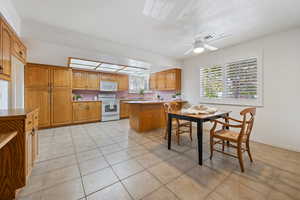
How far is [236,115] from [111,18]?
12.2ft

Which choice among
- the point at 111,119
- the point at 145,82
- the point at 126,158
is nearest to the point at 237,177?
the point at 126,158

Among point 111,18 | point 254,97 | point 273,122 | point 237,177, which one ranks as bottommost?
point 237,177

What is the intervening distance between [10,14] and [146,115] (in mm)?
3192

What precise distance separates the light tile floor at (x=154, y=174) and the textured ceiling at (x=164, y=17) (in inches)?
95.7

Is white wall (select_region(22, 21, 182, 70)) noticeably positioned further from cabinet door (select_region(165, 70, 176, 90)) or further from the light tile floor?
the light tile floor

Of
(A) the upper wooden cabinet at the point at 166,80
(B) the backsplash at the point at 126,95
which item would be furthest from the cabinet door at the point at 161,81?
(B) the backsplash at the point at 126,95

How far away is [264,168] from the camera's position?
1.80 metres

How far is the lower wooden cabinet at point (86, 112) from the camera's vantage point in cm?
433

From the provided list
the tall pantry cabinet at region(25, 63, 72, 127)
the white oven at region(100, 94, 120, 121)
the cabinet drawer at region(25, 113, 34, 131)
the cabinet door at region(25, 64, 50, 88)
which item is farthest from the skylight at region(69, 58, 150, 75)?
the cabinet drawer at region(25, 113, 34, 131)

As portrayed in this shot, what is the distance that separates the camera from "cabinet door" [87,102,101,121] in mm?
4627

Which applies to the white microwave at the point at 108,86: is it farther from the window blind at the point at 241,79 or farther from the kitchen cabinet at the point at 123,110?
the window blind at the point at 241,79

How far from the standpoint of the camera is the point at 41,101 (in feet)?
12.2

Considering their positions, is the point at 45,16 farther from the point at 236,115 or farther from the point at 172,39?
the point at 236,115

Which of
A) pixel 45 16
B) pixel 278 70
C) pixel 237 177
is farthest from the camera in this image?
pixel 278 70
